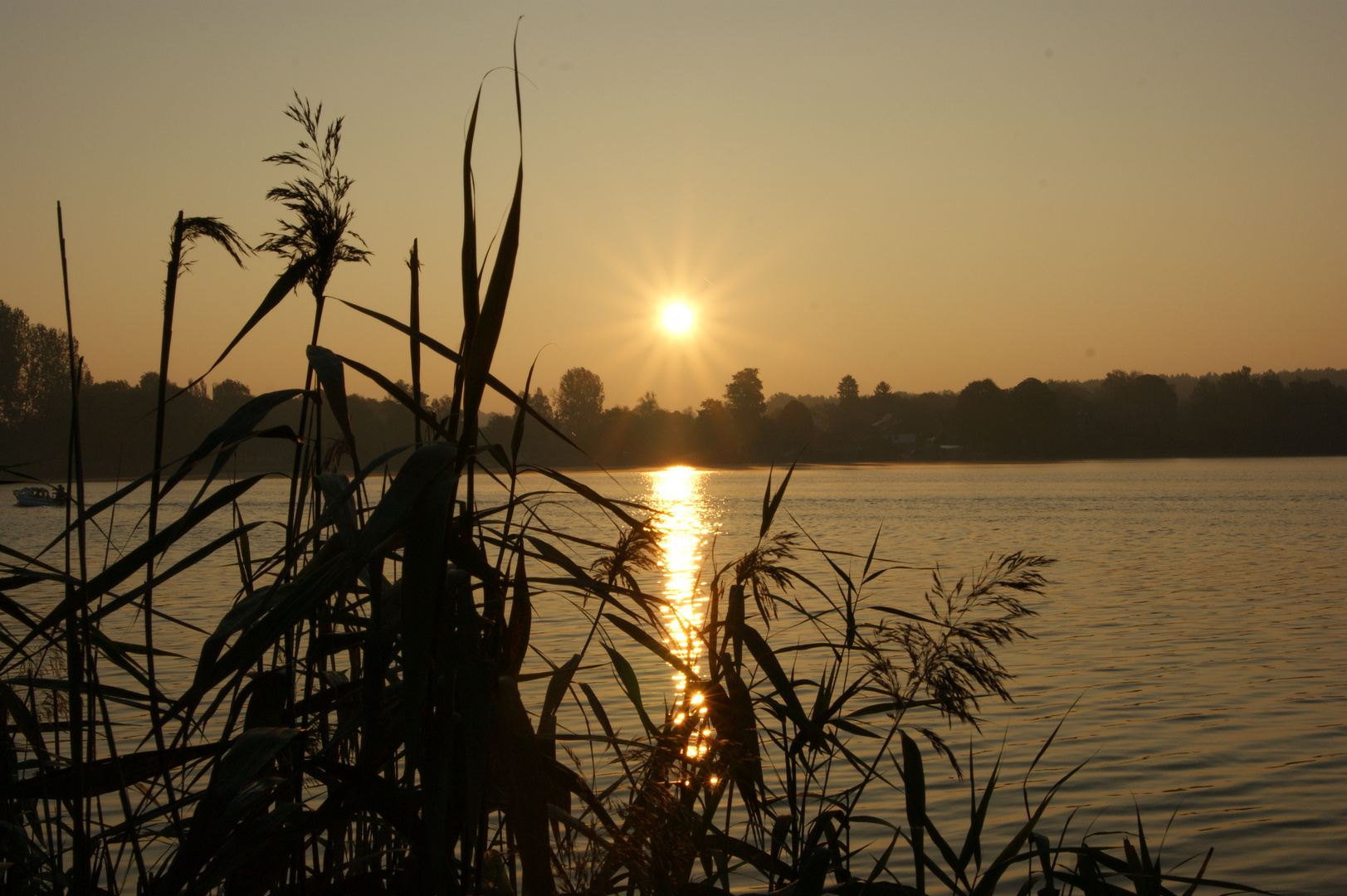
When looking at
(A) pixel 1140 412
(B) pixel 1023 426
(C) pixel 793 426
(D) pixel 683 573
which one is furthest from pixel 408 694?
(A) pixel 1140 412

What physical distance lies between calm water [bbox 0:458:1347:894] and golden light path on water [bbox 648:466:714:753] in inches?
3.9

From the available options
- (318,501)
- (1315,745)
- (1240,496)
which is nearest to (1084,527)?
(1240,496)

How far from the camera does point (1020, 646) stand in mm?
11445

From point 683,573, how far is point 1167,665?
34.7 ft

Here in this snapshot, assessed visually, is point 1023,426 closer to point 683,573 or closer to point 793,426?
point 793,426

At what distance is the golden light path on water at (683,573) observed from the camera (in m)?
2.66

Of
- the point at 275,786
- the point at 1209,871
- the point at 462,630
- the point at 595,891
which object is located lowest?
the point at 1209,871

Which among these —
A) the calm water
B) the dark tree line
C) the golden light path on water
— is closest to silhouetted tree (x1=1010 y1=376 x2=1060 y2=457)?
the dark tree line

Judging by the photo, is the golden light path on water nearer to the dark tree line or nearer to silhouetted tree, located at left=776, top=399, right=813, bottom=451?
silhouetted tree, located at left=776, top=399, right=813, bottom=451

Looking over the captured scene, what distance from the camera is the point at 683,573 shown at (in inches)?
780

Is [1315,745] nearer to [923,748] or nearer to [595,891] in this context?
[923,748]

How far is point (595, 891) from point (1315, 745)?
7710 mm

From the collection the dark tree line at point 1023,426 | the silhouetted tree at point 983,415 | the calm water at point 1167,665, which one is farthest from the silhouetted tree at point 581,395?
the calm water at point 1167,665

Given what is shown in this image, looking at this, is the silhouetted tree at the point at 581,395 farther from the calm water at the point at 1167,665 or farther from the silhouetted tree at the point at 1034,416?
the calm water at the point at 1167,665
